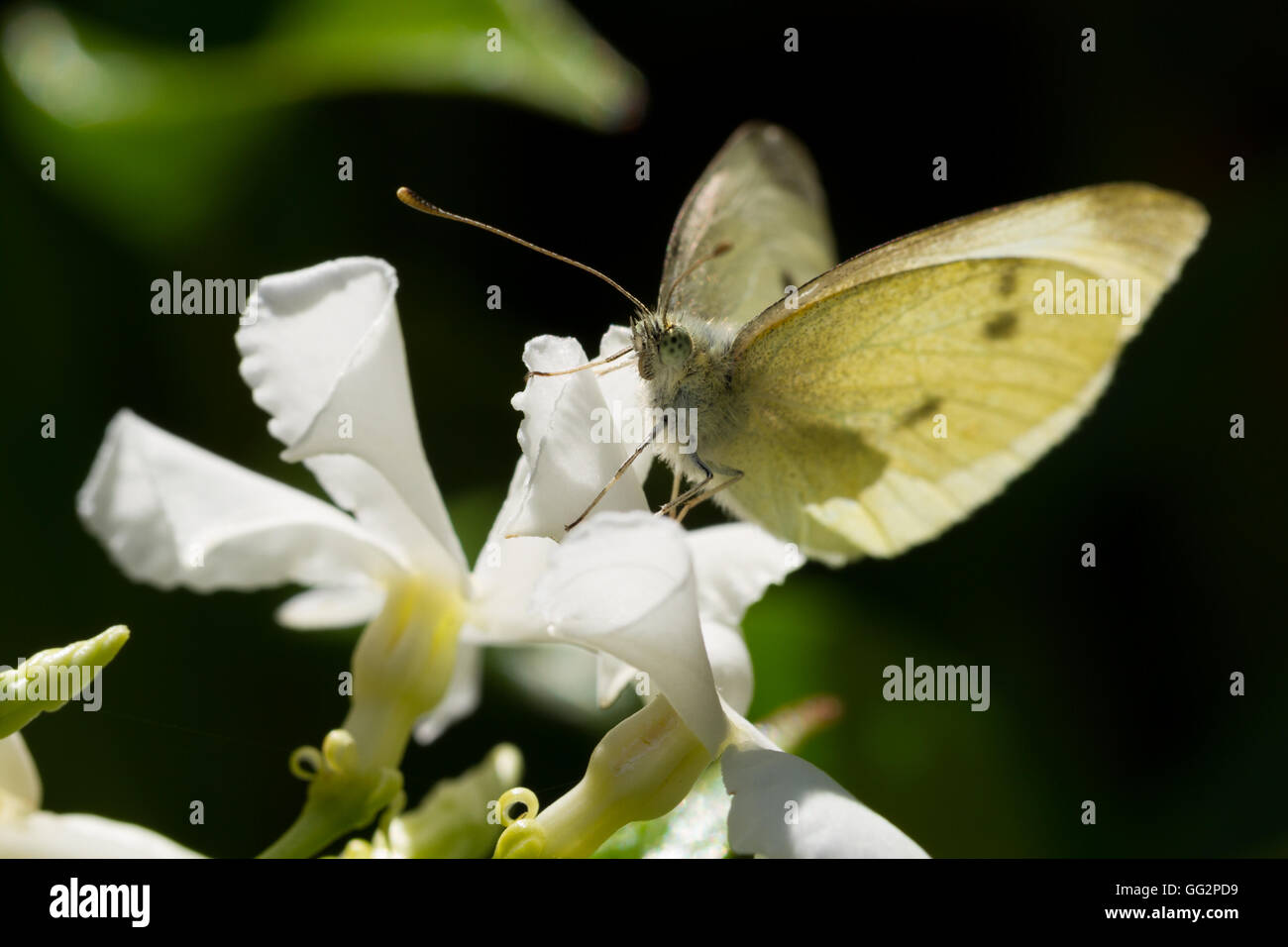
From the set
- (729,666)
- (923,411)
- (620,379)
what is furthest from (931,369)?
(729,666)

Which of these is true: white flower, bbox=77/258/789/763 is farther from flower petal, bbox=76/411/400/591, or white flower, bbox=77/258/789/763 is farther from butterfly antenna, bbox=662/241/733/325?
butterfly antenna, bbox=662/241/733/325

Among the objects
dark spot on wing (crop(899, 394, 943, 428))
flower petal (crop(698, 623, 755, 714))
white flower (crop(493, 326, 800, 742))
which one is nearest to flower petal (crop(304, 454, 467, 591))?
white flower (crop(493, 326, 800, 742))

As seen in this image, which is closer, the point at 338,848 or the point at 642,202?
the point at 338,848

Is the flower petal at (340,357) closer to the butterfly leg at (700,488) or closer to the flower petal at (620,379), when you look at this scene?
the flower petal at (620,379)

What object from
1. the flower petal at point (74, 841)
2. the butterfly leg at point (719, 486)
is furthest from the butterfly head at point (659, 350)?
the flower petal at point (74, 841)

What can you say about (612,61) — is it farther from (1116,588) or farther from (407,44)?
(1116,588)
